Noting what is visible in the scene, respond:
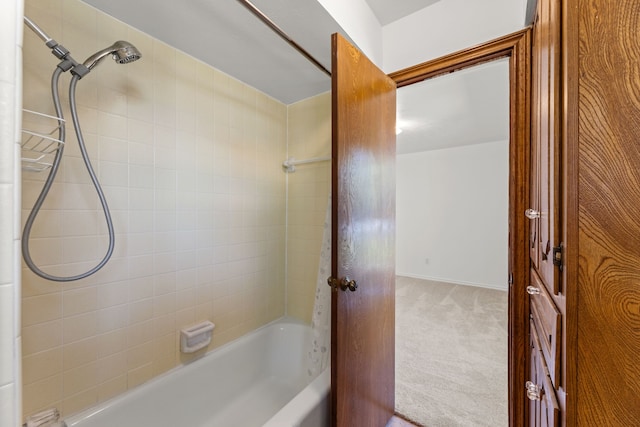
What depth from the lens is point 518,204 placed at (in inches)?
45.6

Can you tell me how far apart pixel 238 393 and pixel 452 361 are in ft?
5.73

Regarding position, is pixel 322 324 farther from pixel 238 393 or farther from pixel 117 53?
pixel 117 53

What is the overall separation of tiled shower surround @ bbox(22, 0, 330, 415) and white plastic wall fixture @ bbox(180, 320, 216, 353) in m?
0.05

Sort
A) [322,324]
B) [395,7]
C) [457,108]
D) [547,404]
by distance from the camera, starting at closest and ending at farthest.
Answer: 1. [547,404]
2. [395,7]
3. [322,324]
4. [457,108]

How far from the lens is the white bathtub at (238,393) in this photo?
3.70 ft

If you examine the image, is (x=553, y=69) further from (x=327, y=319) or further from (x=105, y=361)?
(x=105, y=361)

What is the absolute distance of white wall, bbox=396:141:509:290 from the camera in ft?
13.3

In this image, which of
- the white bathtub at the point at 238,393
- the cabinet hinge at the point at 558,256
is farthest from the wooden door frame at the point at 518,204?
the white bathtub at the point at 238,393

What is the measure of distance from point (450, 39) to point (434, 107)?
1505 millimetres

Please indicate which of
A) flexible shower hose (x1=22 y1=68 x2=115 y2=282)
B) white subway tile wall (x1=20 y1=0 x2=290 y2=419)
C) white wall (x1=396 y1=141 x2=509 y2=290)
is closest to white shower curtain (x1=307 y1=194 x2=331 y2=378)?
white subway tile wall (x1=20 y1=0 x2=290 y2=419)

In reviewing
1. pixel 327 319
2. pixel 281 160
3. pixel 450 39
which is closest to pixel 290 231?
pixel 281 160

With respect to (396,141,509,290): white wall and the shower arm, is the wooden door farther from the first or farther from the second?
(396,141,509,290): white wall

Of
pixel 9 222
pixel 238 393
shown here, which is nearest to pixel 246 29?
pixel 9 222

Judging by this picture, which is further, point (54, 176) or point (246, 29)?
point (246, 29)
